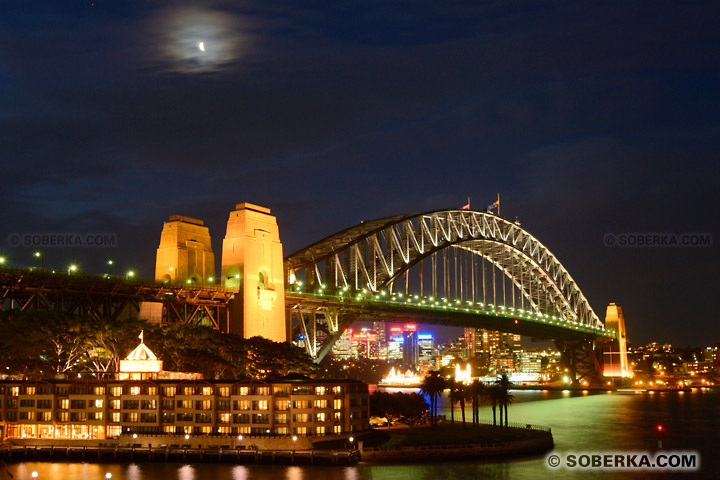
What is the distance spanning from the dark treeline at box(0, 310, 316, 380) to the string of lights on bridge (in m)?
19.1

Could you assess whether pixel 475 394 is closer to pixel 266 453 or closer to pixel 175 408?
pixel 266 453

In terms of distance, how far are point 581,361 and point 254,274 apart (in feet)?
371

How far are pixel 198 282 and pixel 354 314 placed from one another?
23.1m

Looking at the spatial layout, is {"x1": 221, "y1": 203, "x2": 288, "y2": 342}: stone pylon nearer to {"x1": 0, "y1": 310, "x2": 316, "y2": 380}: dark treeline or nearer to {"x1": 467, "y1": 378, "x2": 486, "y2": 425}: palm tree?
{"x1": 0, "y1": 310, "x2": 316, "y2": 380}: dark treeline

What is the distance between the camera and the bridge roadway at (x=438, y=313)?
103000 millimetres

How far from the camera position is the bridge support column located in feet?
597

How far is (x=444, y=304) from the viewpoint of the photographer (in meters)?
131

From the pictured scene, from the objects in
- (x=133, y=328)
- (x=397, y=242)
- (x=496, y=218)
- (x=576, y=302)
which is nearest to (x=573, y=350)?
(x=576, y=302)

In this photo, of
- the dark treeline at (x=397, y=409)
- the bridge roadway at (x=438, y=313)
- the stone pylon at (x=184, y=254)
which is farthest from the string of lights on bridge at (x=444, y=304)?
the dark treeline at (x=397, y=409)

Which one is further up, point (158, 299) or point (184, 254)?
point (184, 254)

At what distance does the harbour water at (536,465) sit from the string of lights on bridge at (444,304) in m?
16.4

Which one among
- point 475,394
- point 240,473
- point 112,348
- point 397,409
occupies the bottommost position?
point 240,473

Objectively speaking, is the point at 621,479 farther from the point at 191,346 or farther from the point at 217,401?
the point at 191,346

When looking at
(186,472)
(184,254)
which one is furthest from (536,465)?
(184,254)
